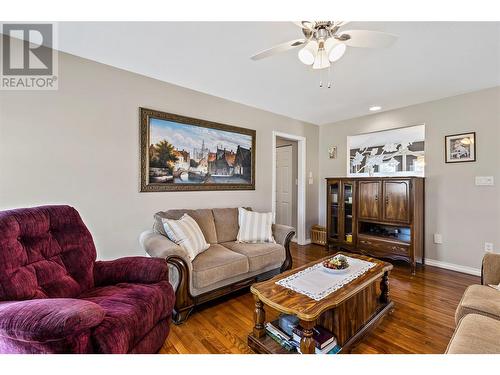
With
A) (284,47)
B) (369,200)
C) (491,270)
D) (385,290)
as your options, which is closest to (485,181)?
(369,200)

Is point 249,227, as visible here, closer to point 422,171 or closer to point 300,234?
point 300,234

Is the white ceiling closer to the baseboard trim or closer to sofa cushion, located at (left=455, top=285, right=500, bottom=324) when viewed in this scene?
sofa cushion, located at (left=455, top=285, right=500, bottom=324)

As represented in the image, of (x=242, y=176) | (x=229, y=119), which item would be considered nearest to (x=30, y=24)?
(x=229, y=119)

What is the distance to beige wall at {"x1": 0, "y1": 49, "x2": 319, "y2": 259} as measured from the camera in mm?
1943

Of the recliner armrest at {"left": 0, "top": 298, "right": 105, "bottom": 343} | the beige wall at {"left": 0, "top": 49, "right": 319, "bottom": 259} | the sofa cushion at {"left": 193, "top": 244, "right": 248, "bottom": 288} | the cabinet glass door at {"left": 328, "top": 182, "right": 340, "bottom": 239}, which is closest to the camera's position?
the recliner armrest at {"left": 0, "top": 298, "right": 105, "bottom": 343}

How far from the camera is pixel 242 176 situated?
350 centimetres

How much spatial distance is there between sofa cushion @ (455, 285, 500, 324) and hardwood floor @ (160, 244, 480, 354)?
425 millimetres

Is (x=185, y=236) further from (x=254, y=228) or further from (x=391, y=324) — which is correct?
(x=391, y=324)

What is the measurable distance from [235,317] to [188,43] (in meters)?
2.34

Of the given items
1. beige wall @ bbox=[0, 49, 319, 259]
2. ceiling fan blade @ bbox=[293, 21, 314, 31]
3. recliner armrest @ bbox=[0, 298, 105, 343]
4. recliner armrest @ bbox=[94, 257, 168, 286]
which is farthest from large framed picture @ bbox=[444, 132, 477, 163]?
recliner armrest @ bbox=[0, 298, 105, 343]

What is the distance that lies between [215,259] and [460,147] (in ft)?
11.0

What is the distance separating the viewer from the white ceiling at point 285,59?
1.79m

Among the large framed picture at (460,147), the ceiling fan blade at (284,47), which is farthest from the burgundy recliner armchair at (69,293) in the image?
the large framed picture at (460,147)
